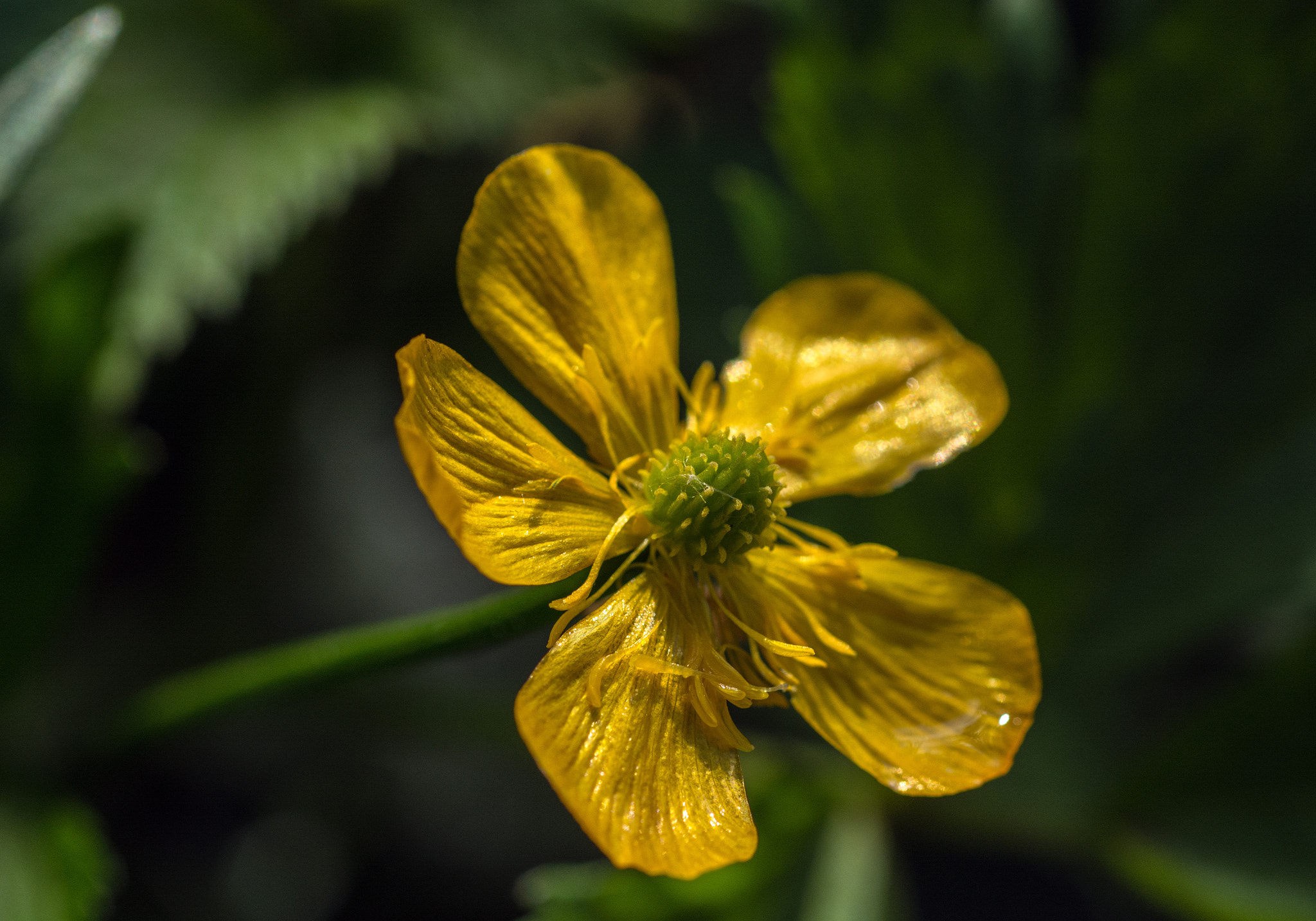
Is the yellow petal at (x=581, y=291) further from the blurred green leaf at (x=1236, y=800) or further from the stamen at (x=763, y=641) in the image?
the blurred green leaf at (x=1236, y=800)

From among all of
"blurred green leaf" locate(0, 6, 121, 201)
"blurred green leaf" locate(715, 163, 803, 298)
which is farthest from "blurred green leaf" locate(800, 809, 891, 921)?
"blurred green leaf" locate(0, 6, 121, 201)

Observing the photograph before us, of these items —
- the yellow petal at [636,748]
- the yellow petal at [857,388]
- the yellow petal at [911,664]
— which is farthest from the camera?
the yellow petal at [857,388]

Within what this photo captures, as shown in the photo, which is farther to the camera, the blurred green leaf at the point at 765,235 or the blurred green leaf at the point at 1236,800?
the blurred green leaf at the point at 1236,800

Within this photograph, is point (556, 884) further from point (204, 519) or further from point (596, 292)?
point (204, 519)

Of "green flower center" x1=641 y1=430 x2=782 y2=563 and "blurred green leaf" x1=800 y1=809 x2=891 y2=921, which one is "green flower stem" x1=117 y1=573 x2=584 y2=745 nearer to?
"green flower center" x1=641 y1=430 x2=782 y2=563

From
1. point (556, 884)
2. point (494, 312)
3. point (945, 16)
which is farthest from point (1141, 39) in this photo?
point (556, 884)

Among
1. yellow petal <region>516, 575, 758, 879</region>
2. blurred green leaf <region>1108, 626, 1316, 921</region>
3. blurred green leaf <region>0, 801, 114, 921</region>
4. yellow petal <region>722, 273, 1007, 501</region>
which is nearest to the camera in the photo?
yellow petal <region>516, 575, 758, 879</region>

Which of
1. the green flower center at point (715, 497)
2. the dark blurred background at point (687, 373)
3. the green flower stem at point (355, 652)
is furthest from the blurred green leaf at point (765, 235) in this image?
the green flower stem at point (355, 652)

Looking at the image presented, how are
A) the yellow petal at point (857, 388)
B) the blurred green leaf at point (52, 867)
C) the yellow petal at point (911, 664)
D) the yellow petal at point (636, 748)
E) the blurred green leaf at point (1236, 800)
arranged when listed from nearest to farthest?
the yellow petal at point (636, 748)
the yellow petal at point (911, 664)
the yellow petal at point (857, 388)
the blurred green leaf at point (52, 867)
the blurred green leaf at point (1236, 800)
